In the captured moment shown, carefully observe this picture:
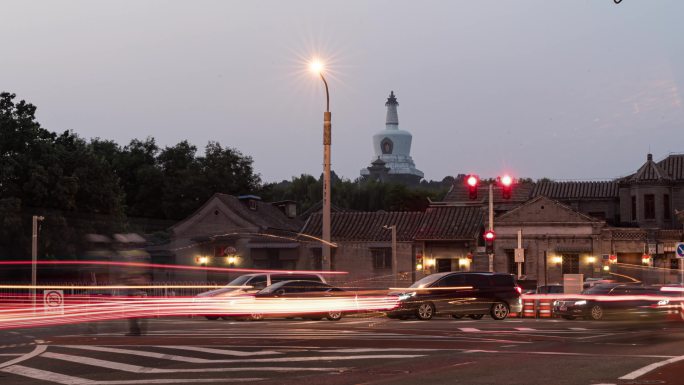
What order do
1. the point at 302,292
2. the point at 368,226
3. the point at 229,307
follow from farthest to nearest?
1. the point at 368,226
2. the point at 302,292
3. the point at 229,307

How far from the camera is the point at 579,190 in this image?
3066 inches

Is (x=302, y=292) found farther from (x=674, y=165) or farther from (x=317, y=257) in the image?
(x=674, y=165)

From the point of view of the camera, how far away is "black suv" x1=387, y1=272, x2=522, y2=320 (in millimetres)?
33375

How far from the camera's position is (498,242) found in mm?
65562

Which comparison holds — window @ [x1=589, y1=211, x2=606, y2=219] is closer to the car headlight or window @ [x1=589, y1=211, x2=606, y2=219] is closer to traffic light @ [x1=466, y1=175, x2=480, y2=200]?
traffic light @ [x1=466, y1=175, x2=480, y2=200]

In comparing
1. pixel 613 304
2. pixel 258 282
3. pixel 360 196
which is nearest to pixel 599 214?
pixel 613 304

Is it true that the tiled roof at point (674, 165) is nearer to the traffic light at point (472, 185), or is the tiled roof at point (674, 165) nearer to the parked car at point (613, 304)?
the traffic light at point (472, 185)

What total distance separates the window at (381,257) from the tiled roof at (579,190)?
49.8 ft

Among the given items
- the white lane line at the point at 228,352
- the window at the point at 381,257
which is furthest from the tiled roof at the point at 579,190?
the white lane line at the point at 228,352

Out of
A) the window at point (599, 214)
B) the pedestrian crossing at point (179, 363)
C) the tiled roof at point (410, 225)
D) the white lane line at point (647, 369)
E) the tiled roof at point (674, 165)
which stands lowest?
the white lane line at point (647, 369)

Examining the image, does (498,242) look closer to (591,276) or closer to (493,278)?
(591,276)

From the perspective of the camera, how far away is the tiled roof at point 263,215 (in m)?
75.1

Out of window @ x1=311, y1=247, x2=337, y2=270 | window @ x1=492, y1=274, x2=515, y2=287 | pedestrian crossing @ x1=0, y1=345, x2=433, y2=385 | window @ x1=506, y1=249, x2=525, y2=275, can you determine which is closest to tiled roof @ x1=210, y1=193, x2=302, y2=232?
window @ x1=311, y1=247, x2=337, y2=270

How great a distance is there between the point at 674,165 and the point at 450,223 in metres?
19.5
